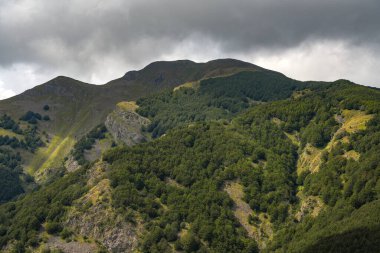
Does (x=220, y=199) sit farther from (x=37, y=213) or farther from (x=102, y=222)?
(x=37, y=213)

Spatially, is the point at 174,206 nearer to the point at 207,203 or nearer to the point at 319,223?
the point at 207,203

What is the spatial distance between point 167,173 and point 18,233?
57.4 meters

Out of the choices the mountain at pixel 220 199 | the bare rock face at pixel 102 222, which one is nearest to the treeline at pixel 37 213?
the mountain at pixel 220 199

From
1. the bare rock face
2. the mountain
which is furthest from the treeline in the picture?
the bare rock face

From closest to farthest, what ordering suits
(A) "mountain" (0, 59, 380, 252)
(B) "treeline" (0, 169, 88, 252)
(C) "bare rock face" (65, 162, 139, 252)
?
(A) "mountain" (0, 59, 380, 252) < (C) "bare rock face" (65, 162, 139, 252) < (B) "treeline" (0, 169, 88, 252)

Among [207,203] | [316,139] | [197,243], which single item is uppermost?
[316,139]

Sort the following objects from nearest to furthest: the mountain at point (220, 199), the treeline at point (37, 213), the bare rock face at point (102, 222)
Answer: the mountain at point (220, 199)
the bare rock face at point (102, 222)
the treeline at point (37, 213)

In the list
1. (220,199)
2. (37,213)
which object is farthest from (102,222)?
(220,199)

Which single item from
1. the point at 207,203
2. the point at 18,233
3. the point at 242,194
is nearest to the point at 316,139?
the point at 242,194

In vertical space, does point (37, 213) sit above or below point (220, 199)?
below

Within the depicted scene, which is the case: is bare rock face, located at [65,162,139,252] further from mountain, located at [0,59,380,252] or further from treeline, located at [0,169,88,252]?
treeline, located at [0,169,88,252]

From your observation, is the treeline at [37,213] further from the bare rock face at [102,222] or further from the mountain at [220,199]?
the bare rock face at [102,222]

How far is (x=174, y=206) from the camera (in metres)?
163

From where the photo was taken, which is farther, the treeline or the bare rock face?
the treeline
